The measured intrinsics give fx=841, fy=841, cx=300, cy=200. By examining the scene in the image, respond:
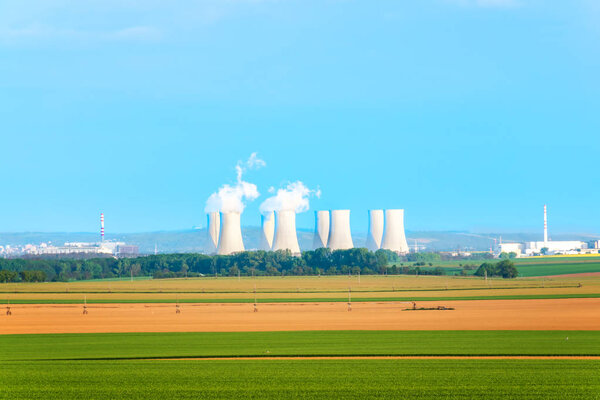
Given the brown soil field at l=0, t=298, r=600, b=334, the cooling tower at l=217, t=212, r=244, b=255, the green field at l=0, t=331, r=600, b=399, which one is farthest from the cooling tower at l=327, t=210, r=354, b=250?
the green field at l=0, t=331, r=600, b=399

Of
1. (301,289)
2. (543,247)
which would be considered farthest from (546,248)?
(301,289)

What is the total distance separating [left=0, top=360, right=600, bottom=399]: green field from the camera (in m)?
14.9

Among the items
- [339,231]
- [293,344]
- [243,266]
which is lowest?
[293,344]

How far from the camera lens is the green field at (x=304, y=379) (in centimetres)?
1487

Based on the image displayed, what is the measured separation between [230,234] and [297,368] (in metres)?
62.0

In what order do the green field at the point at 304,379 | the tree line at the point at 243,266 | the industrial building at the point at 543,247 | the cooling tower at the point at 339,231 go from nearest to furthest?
the green field at the point at 304,379 → the tree line at the point at 243,266 → the cooling tower at the point at 339,231 → the industrial building at the point at 543,247

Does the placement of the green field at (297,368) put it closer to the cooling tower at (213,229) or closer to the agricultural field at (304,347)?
the agricultural field at (304,347)

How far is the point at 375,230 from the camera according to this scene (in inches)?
3666

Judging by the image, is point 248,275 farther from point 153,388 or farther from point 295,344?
point 153,388

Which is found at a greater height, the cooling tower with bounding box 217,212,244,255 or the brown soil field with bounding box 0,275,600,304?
the cooling tower with bounding box 217,212,244,255

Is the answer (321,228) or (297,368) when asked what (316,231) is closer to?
(321,228)

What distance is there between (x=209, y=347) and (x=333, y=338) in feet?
13.2

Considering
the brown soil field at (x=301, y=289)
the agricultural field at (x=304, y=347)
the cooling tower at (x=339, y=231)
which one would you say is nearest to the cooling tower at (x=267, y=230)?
the cooling tower at (x=339, y=231)

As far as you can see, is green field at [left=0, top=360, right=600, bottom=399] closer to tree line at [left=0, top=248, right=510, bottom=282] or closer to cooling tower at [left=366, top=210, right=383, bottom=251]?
tree line at [left=0, top=248, right=510, bottom=282]
